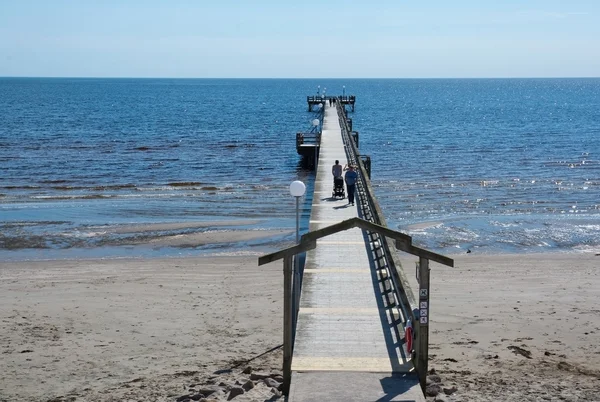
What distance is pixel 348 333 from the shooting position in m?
11.7

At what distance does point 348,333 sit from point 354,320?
0.59m

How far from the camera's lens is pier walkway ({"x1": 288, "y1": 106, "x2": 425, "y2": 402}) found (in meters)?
9.82

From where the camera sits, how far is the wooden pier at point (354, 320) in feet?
32.7

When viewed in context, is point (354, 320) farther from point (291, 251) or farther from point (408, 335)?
point (291, 251)

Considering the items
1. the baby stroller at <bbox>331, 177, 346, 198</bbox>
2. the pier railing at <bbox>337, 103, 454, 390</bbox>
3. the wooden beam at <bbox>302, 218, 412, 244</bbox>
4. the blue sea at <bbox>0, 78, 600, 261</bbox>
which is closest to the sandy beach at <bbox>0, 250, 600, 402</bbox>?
the pier railing at <bbox>337, 103, 454, 390</bbox>

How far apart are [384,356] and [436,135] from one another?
5390 cm

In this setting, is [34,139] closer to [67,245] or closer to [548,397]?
[67,245]

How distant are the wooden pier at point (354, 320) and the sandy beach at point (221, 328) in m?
0.91

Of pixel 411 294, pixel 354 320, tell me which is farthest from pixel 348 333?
pixel 411 294

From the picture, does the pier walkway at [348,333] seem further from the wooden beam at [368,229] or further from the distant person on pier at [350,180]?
the distant person on pier at [350,180]

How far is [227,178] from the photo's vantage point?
3725 centimetres

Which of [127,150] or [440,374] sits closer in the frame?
[440,374]

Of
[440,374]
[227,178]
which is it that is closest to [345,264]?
[440,374]

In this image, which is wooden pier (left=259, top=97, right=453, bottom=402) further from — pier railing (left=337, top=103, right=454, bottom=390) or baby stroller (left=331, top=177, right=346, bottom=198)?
baby stroller (left=331, top=177, right=346, bottom=198)
